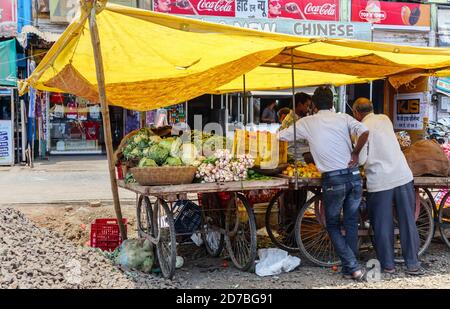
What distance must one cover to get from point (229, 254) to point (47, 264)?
6.64 feet

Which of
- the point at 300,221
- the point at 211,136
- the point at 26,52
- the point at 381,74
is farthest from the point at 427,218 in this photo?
the point at 26,52

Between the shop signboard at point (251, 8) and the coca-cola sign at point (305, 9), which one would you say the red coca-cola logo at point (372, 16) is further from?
the shop signboard at point (251, 8)

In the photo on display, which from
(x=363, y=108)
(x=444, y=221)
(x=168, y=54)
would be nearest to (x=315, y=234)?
(x=363, y=108)

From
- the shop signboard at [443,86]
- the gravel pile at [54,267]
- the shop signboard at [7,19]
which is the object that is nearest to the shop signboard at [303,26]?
the shop signboard at [443,86]

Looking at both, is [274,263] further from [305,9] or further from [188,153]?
[305,9]

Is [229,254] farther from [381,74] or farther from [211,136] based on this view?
[381,74]

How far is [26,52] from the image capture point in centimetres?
1510

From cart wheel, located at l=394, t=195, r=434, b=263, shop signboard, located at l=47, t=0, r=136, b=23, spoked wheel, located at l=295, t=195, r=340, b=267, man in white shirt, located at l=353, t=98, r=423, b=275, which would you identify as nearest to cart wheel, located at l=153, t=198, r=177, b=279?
spoked wheel, located at l=295, t=195, r=340, b=267

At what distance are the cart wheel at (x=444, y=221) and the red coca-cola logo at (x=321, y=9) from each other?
1168cm

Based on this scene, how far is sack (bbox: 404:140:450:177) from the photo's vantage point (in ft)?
20.4

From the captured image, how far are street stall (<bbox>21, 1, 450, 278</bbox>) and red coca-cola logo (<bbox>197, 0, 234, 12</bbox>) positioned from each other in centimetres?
1069

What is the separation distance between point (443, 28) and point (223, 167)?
15.9 metres

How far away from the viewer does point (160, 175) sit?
509cm

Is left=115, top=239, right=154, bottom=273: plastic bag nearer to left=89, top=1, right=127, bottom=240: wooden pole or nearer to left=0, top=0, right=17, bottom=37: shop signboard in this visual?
left=89, top=1, right=127, bottom=240: wooden pole
